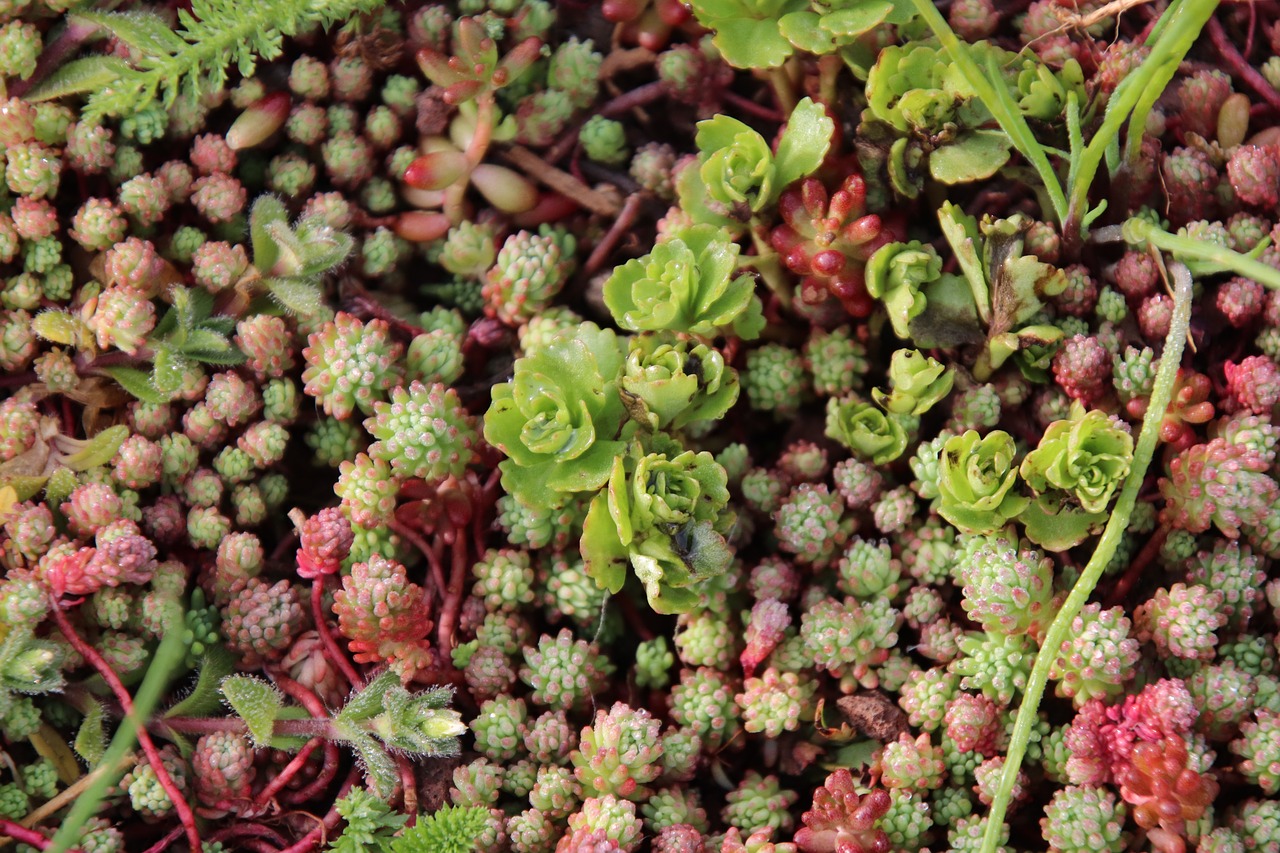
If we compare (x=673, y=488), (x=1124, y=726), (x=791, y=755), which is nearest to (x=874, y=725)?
(x=791, y=755)

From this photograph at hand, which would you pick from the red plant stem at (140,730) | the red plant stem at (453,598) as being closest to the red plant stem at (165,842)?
the red plant stem at (140,730)

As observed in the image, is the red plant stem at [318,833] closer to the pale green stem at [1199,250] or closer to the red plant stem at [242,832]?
the red plant stem at [242,832]

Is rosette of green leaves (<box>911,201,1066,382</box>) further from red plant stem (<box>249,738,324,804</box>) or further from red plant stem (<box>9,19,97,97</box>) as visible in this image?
red plant stem (<box>9,19,97,97</box>)

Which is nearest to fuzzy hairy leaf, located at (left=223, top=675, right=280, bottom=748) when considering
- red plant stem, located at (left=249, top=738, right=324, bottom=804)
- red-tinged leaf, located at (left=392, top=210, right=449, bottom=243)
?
red plant stem, located at (left=249, top=738, right=324, bottom=804)

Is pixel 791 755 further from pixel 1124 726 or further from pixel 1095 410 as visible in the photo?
pixel 1095 410

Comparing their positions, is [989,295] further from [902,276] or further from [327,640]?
[327,640]

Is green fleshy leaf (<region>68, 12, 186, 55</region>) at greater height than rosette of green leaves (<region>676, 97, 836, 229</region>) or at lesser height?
greater

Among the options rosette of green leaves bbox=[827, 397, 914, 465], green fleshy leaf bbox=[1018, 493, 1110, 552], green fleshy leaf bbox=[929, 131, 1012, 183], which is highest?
green fleshy leaf bbox=[929, 131, 1012, 183]
